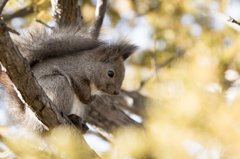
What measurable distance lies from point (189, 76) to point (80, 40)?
173 centimetres

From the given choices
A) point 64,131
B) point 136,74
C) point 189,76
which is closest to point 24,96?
point 64,131

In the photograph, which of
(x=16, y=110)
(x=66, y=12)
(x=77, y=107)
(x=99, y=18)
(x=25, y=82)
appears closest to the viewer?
(x=25, y=82)

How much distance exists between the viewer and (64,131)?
6.52ft

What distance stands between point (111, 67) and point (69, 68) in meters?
0.47

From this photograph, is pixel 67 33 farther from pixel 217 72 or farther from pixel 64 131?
pixel 217 72

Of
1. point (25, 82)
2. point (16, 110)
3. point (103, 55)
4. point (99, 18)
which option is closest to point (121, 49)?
point (103, 55)

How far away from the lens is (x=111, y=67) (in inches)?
116

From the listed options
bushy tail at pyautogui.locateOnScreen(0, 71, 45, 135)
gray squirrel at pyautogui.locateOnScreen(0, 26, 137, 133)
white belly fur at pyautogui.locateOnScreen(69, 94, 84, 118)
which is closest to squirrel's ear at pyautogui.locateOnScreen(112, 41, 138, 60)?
gray squirrel at pyautogui.locateOnScreen(0, 26, 137, 133)

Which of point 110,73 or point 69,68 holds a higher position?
point 110,73

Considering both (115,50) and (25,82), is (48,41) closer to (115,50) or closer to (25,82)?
(115,50)

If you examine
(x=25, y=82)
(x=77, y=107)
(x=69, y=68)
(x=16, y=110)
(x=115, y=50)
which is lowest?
(x=16, y=110)

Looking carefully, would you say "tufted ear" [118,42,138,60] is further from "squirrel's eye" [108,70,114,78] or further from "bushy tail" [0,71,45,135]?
"bushy tail" [0,71,45,135]

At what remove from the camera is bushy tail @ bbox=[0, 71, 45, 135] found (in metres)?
2.39

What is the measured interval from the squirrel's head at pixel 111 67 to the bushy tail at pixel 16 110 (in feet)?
2.51
